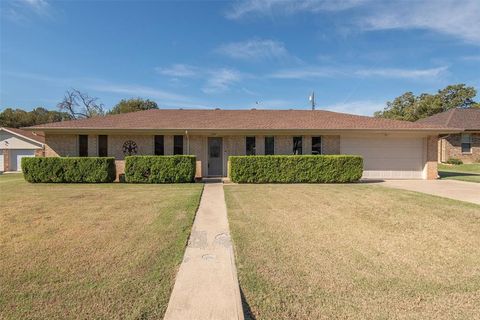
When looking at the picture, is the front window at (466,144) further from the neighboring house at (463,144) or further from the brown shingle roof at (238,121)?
the brown shingle roof at (238,121)

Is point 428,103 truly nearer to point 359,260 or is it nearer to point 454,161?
point 454,161

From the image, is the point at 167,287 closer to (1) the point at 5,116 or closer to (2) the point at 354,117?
(2) the point at 354,117

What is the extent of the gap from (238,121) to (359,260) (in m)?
13.1

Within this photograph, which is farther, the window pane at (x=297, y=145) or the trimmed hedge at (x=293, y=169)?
the window pane at (x=297, y=145)

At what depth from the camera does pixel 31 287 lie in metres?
3.21

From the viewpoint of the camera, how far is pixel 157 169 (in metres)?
13.2

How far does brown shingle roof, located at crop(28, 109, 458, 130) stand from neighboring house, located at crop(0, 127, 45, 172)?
12.8 meters

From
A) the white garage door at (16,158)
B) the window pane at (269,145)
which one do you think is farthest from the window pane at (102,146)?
the white garage door at (16,158)

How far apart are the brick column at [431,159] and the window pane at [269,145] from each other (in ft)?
28.4

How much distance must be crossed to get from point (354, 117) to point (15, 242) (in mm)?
17797

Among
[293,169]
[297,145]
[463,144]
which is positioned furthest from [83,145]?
[463,144]

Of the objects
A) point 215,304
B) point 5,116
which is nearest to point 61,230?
point 215,304

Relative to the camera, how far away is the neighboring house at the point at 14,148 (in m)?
24.4

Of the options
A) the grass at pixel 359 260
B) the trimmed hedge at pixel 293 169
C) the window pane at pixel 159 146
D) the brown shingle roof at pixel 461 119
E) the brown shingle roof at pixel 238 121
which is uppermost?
the brown shingle roof at pixel 461 119
